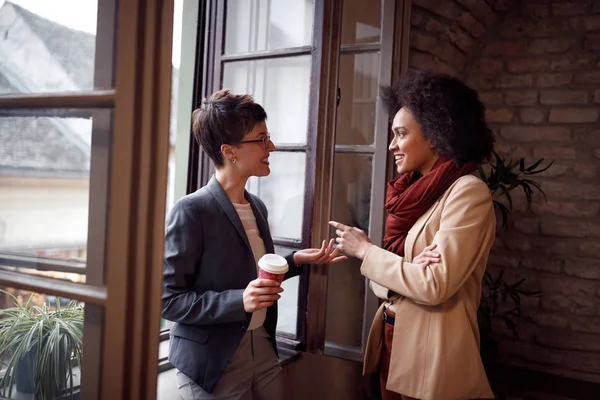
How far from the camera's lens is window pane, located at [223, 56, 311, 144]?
7.07 ft

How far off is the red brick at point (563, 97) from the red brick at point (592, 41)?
0.88 ft

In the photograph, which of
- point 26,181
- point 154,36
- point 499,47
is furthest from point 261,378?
point 499,47

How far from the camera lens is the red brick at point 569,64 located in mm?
3066

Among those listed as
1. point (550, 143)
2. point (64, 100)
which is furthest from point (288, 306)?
point (550, 143)

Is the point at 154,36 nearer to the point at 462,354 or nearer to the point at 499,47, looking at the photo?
the point at 462,354

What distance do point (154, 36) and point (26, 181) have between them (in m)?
0.40

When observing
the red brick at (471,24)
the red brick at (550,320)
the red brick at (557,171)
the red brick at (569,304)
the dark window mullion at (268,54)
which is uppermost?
the red brick at (471,24)

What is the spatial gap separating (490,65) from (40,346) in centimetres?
308

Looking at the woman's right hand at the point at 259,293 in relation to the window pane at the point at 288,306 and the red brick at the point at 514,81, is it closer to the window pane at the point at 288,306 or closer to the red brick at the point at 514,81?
the window pane at the point at 288,306

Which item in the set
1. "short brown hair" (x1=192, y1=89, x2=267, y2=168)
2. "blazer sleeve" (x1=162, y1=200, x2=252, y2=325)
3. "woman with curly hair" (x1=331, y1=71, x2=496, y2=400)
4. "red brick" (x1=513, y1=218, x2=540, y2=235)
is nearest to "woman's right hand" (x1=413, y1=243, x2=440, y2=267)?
"woman with curly hair" (x1=331, y1=71, x2=496, y2=400)

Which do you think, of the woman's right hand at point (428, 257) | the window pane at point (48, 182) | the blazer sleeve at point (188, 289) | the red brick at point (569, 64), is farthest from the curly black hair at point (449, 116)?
the red brick at point (569, 64)

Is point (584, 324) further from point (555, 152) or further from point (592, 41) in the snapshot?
point (592, 41)

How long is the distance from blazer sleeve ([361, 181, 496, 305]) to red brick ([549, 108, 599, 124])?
1787 millimetres

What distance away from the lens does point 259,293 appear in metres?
1.46
